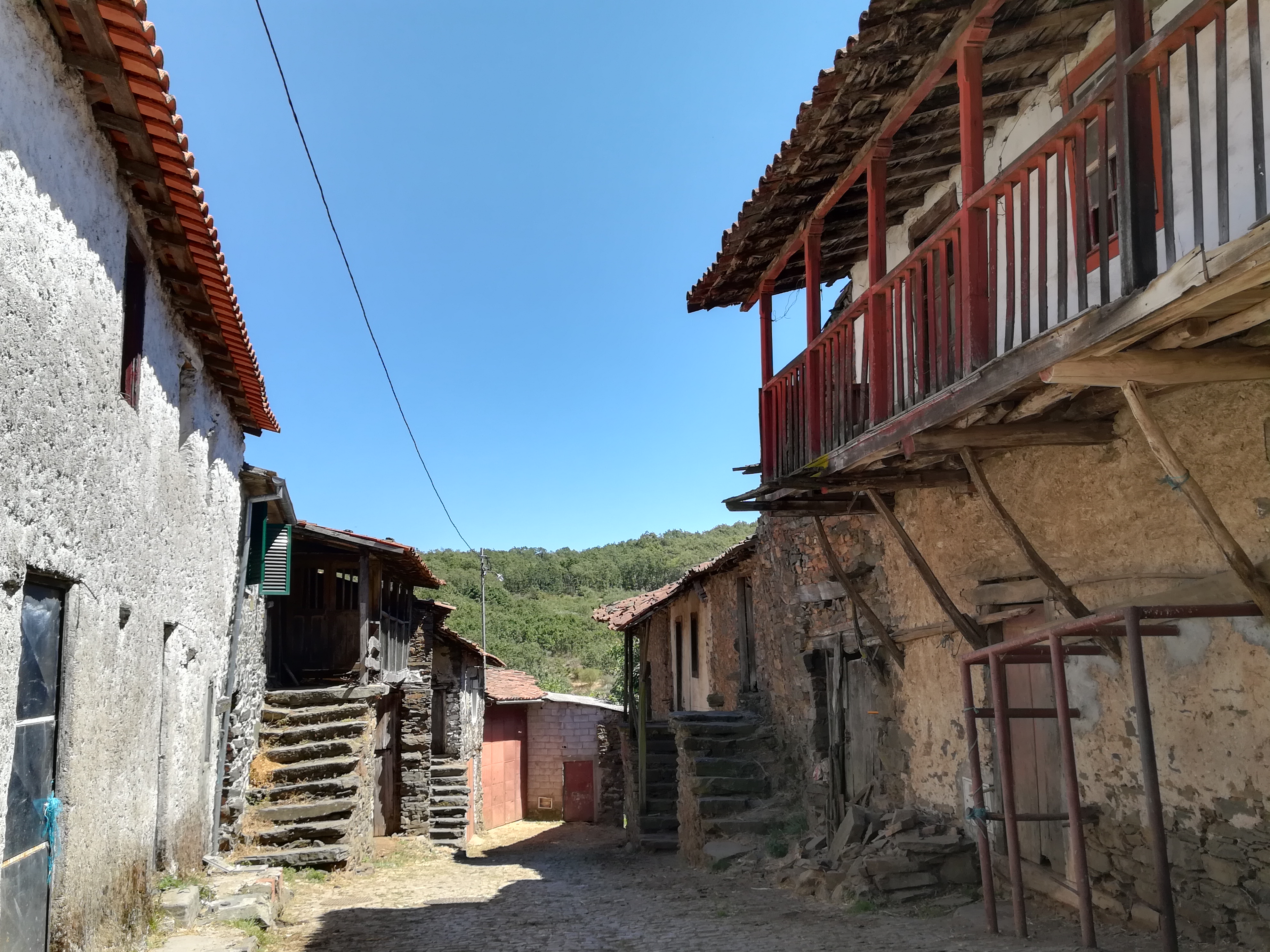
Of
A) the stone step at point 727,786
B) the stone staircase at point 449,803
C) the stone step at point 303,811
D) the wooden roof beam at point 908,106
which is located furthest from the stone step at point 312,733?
the wooden roof beam at point 908,106

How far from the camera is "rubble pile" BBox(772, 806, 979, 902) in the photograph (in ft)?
24.5

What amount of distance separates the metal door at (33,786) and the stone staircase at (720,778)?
26.5 feet

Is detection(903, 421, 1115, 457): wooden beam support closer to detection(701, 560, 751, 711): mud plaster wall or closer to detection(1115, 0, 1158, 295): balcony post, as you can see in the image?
detection(1115, 0, 1158, 295): balcony post

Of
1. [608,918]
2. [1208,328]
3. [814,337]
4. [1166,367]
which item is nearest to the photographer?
[1208,328]

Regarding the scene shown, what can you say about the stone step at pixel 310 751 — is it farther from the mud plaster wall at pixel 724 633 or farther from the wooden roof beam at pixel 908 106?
the wooden roof beam at pixel 908 106

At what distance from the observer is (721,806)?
1203cm

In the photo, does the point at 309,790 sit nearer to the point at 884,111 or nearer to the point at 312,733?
the point at 312,733

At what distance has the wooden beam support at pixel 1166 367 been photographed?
4.16m

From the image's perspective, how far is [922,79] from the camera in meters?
6.01

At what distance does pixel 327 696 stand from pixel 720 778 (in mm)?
5213

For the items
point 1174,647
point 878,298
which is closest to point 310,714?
point 878,298

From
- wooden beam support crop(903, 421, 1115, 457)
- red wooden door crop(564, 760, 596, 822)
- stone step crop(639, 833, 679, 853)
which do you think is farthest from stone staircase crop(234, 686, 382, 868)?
red wooden door crop(564, 760, 596, 822)

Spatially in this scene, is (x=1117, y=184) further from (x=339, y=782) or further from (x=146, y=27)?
(x=339, y=782)

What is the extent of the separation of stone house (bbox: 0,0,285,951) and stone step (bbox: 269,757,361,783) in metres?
3.56
